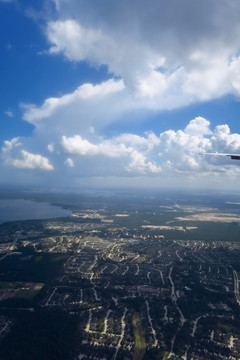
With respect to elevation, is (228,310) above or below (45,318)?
below

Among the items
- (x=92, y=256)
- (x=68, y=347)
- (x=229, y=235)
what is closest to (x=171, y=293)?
(x=68, y=347)

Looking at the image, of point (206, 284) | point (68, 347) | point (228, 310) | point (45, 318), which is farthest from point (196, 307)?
point (45, 318)

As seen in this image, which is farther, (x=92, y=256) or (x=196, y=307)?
(x=92, y=256)

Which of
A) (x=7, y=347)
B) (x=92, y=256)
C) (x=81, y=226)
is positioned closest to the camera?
(x=7, y=347)

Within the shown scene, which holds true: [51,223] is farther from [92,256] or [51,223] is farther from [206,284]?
[206,284]

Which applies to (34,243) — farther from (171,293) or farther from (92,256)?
(171,293)

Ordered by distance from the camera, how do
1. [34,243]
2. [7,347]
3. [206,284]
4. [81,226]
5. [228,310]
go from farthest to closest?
[81,226], [34,243], [206,284], [228,310], [7,347]
